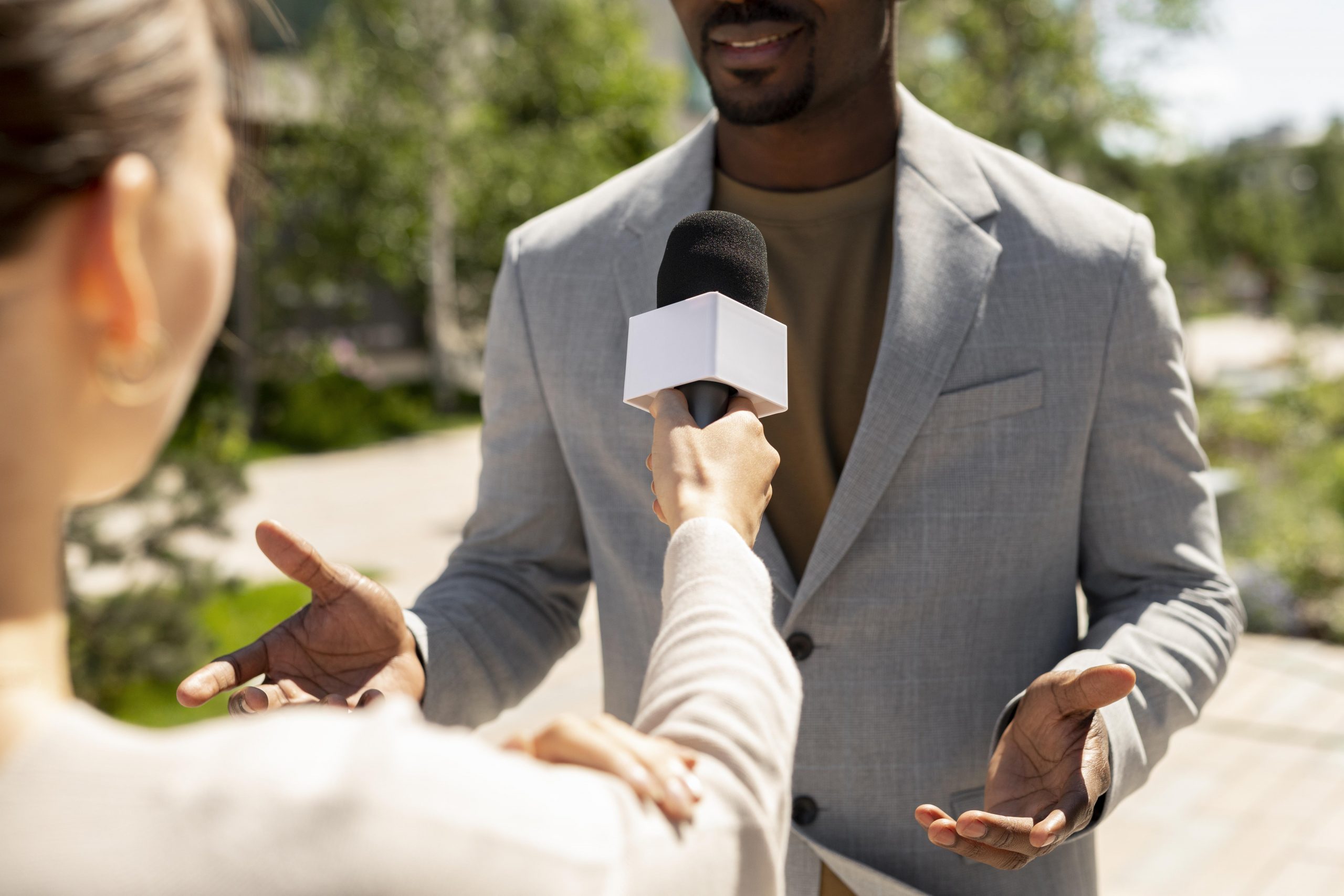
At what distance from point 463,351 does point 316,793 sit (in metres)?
15.4

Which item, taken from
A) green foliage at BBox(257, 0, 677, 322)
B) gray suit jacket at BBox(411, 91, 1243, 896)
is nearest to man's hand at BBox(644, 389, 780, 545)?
gray suit jacket at BBox(411, 91, 1243, 896)

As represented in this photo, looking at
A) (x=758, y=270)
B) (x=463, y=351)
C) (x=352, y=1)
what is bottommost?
(x=463, y=351)

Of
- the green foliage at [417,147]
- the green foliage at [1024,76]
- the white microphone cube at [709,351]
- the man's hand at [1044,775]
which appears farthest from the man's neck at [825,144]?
the green foliage at [417,147]

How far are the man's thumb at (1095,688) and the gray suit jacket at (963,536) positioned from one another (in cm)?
23

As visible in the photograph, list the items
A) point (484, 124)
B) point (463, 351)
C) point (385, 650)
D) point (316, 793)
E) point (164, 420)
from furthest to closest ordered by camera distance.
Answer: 1. point (463, 351)
2. point (484, 124)
3. point (385, 650)
4. point (164, 420)
5. point (316, 793)

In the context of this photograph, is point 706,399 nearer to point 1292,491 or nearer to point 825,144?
point 825,144

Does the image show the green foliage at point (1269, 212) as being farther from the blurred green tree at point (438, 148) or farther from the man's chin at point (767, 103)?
the man's chin at point (767, 103)

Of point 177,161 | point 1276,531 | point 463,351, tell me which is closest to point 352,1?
point 463,351

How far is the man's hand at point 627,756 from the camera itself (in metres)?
0.93

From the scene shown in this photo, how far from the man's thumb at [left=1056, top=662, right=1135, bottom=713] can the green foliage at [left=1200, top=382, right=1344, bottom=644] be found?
5750mm

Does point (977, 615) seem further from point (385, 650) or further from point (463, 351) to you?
point (463, 351)

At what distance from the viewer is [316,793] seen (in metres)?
0.80

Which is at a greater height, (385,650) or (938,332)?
(938,332)

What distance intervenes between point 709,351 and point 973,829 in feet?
1.98
